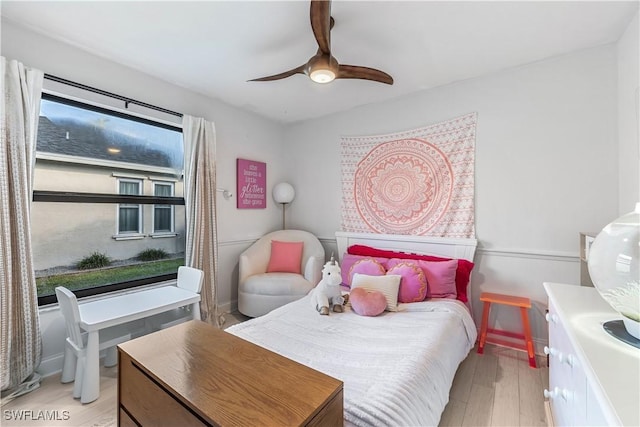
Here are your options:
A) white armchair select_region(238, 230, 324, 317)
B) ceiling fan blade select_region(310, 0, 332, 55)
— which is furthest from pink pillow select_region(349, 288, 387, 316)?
ceiling fan blade select_region(310, 0, 332, 55)

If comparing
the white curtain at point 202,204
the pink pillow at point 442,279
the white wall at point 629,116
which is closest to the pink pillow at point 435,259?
the pink pillow at point 442,279

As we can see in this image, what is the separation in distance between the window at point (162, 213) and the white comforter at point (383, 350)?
5.23 ft

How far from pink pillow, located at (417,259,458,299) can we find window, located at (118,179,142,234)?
269 cm

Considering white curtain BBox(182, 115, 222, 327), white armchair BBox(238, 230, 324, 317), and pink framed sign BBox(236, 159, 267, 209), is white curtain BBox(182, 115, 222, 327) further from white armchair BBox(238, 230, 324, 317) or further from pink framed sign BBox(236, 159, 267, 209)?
pink framed sign BBox(236, 159, 267, 209)

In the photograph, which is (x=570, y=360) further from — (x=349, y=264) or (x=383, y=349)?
(x=349, y=264)

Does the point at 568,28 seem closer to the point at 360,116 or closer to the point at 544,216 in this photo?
the point at 544,216

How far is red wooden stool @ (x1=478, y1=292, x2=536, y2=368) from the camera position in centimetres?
216

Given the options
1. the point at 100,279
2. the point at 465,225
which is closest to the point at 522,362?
the point at 465,225

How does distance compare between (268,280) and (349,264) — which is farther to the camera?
(268,280)

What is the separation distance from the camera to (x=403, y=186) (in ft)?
9.67

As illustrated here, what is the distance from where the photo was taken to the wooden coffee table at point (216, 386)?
76cm

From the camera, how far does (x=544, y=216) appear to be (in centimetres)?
231

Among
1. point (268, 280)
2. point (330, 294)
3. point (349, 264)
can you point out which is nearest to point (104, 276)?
point (268, 280)

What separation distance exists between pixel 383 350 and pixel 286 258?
1.92 meters
